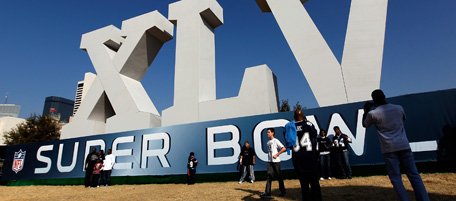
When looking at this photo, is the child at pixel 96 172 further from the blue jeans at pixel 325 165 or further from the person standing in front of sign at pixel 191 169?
the blue jeans at pixel 325 165

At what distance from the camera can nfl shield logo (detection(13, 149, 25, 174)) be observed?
13148mm

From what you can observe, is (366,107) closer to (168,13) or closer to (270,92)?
(270,92)

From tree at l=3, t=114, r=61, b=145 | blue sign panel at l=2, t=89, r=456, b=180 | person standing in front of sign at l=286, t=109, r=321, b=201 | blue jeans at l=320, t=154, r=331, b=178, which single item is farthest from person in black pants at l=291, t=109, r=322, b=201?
tree at l=3, t=114, r=61, b=145

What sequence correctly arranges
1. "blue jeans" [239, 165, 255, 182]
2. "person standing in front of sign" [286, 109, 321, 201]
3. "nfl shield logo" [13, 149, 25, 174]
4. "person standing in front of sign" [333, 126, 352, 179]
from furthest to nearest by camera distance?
"nfl shield logo" [13, 149, 25, 174]
"blue jeans" [239, 165, 255, 182]
"person standing in front of sign" [333, 126, 352, 179]
"person standing in front of sign" [286, 109, 321, 201]

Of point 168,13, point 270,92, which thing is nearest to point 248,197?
point 270,92

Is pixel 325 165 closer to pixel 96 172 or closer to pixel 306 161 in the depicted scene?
pixel 306 161

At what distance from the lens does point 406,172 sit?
3.14m

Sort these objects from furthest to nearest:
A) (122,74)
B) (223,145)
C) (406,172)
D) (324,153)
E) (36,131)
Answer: (36,131) → (122,74) → (223,145) → (324,153) → (406,172)

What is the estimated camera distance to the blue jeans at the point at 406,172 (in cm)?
301

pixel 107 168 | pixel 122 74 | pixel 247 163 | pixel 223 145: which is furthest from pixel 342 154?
pixel 122 74

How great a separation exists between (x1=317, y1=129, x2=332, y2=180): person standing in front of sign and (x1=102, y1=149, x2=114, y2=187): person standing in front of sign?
8140 millimetres

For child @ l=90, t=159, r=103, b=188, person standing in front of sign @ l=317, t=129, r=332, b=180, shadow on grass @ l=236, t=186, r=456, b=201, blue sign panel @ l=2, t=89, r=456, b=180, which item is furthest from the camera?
child @ l=90, t=159, r=103, b=188

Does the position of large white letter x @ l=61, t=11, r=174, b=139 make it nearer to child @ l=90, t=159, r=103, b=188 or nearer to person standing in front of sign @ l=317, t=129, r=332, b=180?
child @ l=90, t=159, r=103, b=188

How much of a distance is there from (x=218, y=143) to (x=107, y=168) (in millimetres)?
4900
